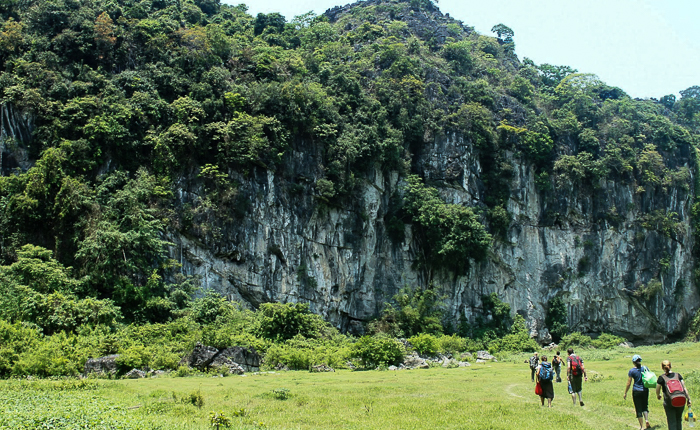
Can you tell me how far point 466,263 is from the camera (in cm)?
3622

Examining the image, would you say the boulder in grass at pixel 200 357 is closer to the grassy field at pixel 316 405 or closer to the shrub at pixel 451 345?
the grassy field at pixel 316 405

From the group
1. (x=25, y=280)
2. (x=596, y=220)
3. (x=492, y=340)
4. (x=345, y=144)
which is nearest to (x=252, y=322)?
(x=25, y=280)

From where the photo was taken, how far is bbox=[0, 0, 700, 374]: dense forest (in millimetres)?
24031

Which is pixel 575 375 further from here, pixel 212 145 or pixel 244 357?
pixel 212 145

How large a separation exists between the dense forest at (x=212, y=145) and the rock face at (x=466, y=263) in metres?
0.67

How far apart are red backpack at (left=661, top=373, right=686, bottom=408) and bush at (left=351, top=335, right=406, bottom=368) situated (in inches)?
546

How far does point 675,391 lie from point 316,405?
22.1 ft

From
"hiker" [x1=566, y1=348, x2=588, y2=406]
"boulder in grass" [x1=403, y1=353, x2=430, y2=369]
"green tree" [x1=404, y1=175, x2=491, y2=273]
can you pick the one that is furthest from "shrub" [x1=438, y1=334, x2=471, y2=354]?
"hiker" [x1=566, y1=348, x2=588, y2=406]

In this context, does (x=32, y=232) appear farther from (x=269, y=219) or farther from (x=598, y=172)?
(x=598, y=172)

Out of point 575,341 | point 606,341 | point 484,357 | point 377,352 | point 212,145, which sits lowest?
point 606,341

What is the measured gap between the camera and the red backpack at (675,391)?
8659mm

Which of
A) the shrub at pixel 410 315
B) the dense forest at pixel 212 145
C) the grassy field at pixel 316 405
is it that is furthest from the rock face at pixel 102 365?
the shrub at pixel 410 315

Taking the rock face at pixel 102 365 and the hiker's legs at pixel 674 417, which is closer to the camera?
the hiker's legs at pixel 674 417

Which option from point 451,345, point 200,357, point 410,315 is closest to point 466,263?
point 410,315
